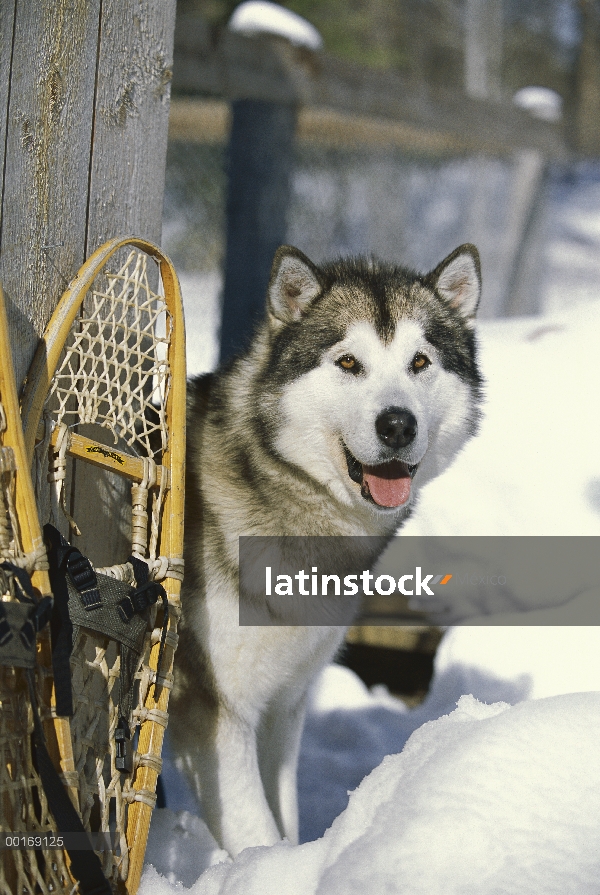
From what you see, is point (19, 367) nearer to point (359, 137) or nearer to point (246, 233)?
point (246, 233)

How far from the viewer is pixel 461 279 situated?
2250 millimetres

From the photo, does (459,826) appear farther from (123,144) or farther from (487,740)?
(123,144)

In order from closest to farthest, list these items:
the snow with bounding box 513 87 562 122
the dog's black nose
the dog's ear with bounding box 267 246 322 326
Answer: the dog's black nose
the dog's ear with bounding box 267 246 322 326
the snow with bounding box 513 87 562 122

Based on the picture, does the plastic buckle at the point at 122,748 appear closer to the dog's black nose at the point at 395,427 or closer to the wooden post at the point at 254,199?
the dog's black nose at the point at 395,427

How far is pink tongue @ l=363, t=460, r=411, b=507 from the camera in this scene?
1973mm

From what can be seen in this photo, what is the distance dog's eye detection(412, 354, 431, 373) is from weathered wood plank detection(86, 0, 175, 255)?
75 cm

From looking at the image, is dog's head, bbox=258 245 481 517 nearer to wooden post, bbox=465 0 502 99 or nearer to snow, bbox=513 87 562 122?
snow, bbox=513 87 562 122

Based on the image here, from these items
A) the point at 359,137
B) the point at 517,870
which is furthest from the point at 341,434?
the point at 359,137

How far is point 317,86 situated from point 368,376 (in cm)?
282

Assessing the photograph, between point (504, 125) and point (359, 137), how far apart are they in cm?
109

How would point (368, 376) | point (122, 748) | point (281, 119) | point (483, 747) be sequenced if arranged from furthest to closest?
point (281, 119)
point (368, 376)
point (122, 748)
point (483, 747)

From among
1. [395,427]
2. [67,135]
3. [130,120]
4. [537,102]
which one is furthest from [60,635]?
[537,102]

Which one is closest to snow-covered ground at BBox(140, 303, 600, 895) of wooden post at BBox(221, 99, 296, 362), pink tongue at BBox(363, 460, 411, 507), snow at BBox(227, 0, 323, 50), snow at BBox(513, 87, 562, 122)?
pink tongue at BBox(363, 460, 411, 507)

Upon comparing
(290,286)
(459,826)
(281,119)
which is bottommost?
(459,826)
